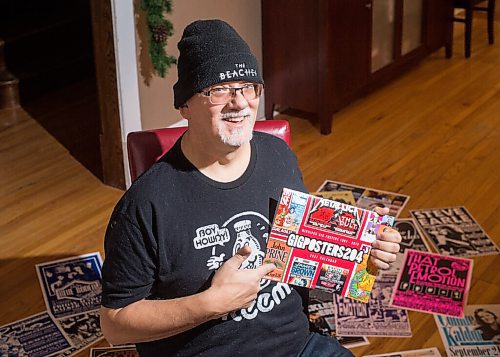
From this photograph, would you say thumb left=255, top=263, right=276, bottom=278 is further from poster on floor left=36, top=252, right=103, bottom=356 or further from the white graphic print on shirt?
A: poster on floor left=36, top=252, right=103, bottom=356

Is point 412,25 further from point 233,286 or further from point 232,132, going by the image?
point 233,286

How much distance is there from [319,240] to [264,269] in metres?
0.14

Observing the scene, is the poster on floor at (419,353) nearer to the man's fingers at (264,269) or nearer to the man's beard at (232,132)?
the man's fingers at (264,269)

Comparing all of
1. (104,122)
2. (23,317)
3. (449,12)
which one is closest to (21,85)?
(104,122)

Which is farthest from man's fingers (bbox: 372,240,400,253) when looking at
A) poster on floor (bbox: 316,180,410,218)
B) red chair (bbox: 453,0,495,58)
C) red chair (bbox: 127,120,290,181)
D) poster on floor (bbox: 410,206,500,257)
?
red chair (bbox: 453,0,495,58)

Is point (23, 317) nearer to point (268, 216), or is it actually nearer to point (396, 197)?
point (268, 216)

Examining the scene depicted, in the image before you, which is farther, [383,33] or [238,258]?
[383,33]

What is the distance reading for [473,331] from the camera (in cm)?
265

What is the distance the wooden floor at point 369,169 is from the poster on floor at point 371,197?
0.06 m

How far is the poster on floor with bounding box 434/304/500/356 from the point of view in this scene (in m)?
2.56

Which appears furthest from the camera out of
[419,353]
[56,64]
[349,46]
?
[56,64]

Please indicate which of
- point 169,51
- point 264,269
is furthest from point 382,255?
point 169,51

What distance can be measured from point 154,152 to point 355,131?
232cm

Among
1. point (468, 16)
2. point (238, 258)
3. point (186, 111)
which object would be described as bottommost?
point (468, 16)
